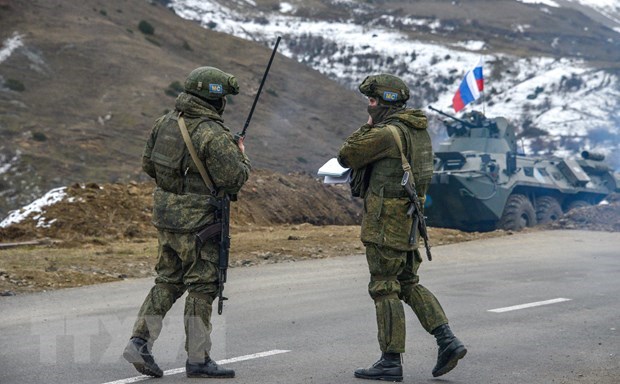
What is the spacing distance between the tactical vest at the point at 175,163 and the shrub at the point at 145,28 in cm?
5385

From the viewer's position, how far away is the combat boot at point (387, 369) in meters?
7.43

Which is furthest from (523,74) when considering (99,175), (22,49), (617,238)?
(617,238)

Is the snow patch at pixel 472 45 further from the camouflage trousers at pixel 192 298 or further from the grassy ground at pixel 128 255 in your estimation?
the camouflage trousers at pixel 192 298

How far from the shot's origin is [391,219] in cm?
745

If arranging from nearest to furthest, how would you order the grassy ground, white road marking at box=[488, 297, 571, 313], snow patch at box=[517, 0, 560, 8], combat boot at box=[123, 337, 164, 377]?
combat boot at box=[123, 337, 164, 377] < white road marking at box=[488, 297, 571, 313] < the grassy ground < snow patch at box=[517, 0, 560, 8]

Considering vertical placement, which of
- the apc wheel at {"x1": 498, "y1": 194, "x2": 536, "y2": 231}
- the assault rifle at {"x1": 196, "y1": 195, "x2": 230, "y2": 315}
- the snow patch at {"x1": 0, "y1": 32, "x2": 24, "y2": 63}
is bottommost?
the apc wheel at {"x1": 498, "y1": 194, "x2": 536, "y2": 231}

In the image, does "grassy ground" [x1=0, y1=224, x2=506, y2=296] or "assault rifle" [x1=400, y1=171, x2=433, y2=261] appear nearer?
"assault rifle" [x1=400, y1=171, x2=433, y2=261]

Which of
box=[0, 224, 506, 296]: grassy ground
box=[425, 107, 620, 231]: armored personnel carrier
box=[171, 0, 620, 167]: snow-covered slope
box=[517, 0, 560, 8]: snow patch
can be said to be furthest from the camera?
box=[517, 0, 560, 8]: snow patch

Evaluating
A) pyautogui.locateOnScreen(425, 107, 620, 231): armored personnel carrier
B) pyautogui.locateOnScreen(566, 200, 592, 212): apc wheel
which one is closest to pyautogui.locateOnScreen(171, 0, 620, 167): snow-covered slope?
pyautogui.locateOnScreen(566, 200, 592, 212): apc wheel

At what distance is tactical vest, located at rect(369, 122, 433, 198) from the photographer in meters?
7.49

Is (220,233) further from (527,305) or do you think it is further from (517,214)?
(517,214)

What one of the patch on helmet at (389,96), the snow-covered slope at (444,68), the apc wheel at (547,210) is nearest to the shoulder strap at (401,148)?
the patch on helmet at (389,96)

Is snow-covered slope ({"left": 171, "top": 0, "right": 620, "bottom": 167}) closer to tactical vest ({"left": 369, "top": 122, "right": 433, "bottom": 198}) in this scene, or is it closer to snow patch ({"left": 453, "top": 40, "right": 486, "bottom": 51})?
snow patch ({"left": 453, "top": 40, "right": 486, "bottom": 51})

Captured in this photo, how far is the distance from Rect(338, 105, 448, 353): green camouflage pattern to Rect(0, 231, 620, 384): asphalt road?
464 mm
